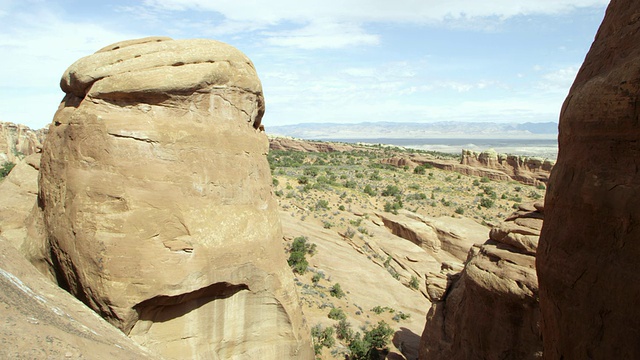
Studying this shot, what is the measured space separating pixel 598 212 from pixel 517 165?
2174 inches

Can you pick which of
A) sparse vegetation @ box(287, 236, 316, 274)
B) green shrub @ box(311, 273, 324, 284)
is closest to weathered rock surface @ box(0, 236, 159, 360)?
green shrub @ box(311, 273, 324, 284)

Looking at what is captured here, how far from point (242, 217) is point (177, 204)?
48.2 inches

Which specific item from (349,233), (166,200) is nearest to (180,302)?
(166,200)

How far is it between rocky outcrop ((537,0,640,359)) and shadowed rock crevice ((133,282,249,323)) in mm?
4988

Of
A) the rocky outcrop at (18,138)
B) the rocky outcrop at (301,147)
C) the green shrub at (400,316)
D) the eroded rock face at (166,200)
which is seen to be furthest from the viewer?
the rocky outcrop at (301,147)

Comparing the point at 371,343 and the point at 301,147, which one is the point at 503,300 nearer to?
the point at 371,343

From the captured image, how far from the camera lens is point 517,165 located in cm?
5478

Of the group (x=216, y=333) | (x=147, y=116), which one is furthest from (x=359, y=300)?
(x=147, y=116)

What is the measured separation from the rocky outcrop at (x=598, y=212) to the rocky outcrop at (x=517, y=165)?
49.7 metres

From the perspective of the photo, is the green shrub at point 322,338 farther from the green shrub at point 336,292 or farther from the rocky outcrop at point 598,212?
the rocky outcrop at point 598,212

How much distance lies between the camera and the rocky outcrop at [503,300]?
727 centimetres

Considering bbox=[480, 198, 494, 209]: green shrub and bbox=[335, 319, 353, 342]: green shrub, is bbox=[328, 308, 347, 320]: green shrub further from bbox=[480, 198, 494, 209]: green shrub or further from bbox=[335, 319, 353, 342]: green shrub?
bbox=[480, 198, 494, 209]: green shrub

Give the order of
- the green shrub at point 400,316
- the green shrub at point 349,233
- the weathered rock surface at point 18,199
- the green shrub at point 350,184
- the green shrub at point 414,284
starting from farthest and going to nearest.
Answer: the green shrub at point 350,184
the green shrub at point 349,233
the green shrub at point 414,284
the green shrub at point 400,316
the weathered rock surface at point 18,199

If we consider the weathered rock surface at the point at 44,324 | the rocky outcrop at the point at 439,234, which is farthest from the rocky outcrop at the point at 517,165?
the weathered rock surface at the point at 44,324
